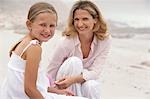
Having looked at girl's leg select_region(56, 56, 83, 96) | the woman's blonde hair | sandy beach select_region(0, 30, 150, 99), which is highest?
the woman's blonde hair

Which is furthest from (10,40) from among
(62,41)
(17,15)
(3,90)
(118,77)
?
(3,90)

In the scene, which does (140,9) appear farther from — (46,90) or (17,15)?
(46,90)

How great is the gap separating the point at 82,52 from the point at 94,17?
0.53 feet

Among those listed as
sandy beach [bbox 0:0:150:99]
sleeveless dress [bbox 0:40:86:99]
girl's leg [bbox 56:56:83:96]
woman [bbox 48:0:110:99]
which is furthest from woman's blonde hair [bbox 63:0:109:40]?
sandy beach [bbox 0:0:150:99]

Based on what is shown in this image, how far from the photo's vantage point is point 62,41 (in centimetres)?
185

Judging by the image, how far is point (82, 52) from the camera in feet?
6.16

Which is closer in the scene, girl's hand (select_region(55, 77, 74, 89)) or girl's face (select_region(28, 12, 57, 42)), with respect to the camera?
girl's face (select_region(28, 12, 57, 42))

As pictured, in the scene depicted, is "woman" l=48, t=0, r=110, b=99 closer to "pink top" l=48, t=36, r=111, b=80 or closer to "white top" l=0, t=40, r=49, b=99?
"pink top" l=48, t=36, r=111, b=80

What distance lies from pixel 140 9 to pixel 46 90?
1517mm

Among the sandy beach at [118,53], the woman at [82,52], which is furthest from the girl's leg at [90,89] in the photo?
the sandy beach at [118,53]

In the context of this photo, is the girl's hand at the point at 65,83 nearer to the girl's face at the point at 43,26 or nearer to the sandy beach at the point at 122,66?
the girl's face at the point at 43,26

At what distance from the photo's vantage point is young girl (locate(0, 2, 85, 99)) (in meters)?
1.43

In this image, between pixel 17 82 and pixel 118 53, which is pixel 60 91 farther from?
pixel 118 53

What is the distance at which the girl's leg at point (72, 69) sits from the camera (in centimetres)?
176
